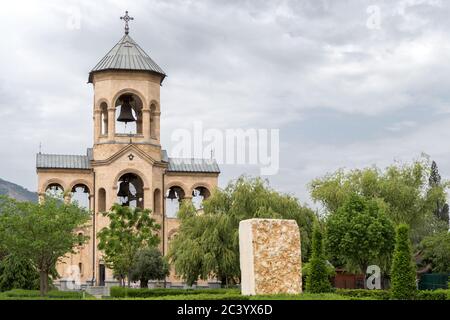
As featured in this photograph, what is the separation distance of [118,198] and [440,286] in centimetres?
2491

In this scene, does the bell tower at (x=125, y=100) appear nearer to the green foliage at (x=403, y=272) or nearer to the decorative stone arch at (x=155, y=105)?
the decorative stone arch at (x=155, y=105)

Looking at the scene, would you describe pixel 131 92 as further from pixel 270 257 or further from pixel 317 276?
pixel 270 257

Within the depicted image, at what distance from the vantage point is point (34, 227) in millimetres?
46969

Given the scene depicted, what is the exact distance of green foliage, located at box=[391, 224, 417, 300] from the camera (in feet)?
122

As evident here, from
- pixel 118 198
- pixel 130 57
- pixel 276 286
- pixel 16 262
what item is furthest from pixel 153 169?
pixel 276 286

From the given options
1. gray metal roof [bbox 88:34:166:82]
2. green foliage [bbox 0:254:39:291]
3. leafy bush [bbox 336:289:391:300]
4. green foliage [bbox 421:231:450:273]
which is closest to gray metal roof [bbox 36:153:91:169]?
gray metal roof [bbox 88:34:166:82]

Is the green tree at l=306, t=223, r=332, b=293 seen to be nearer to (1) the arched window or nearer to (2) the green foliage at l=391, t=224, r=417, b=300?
(2) the green foliage at l=391, t=224, r=417, b=300

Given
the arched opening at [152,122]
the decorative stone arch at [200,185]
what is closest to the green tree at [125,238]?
the arched opening at [152,122]

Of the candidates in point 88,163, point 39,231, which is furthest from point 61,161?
point 39,231

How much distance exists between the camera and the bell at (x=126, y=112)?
216ft

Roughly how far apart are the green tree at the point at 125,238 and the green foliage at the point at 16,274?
4971mm

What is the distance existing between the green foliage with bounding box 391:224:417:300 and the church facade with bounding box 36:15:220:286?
29061mm

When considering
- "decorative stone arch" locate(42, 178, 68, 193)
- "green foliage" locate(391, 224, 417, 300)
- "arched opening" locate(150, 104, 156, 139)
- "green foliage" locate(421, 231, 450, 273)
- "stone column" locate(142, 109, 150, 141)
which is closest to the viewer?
"green foliage" locate(391, 224, 417, 300)

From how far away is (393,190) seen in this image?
5966 cm
